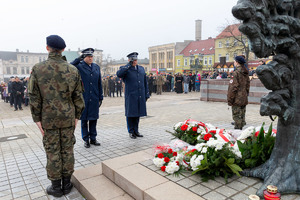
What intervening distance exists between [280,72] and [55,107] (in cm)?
277

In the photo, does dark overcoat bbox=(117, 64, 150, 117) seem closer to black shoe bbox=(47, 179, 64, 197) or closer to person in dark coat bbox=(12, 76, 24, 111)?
black shoe bbox=(47, 179, 64, 197)

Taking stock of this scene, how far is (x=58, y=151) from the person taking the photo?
10.5ft

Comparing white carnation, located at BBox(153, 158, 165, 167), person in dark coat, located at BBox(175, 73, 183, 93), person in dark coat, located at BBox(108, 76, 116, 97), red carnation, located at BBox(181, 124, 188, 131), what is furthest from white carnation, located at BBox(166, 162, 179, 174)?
person in dark coat, located at BBox(175, 73, 183, 93)

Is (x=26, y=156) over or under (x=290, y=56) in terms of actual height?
under

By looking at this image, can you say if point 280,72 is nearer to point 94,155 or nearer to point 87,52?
point 94,155

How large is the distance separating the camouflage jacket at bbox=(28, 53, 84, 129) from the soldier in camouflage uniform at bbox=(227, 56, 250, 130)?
14.3ft

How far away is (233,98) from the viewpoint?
20.1 feet

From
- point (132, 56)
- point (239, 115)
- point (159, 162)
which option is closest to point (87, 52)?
point (132, 56)

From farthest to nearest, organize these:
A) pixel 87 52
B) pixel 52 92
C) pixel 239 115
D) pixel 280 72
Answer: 1. pixel 239 115
2. pixel 87 52
3. pixel 52 92
4. pixel 280 72

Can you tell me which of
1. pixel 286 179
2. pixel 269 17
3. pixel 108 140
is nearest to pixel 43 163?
pixel 108 140

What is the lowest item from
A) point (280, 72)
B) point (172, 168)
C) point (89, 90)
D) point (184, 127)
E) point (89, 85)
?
point (172, 168)

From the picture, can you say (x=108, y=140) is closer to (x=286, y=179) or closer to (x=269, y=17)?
(x=286, y=179)

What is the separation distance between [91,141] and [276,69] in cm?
432

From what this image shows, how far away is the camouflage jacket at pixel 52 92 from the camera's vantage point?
10.1 ft
